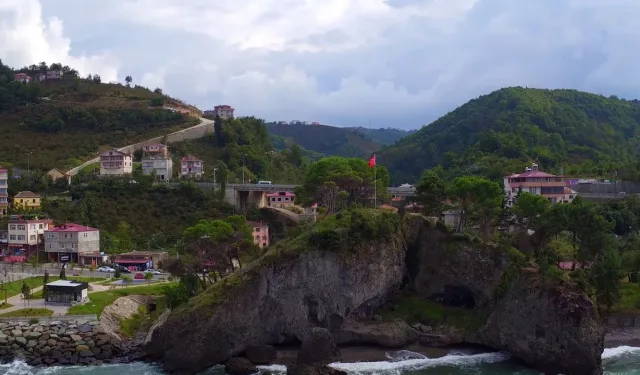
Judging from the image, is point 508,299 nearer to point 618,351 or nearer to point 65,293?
point 618,351

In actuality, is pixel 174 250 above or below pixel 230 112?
below

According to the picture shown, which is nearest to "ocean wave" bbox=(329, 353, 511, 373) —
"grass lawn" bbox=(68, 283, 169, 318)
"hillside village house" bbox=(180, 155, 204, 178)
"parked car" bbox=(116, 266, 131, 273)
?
"grass lawn" bbox=(68, 283, 169, 318)

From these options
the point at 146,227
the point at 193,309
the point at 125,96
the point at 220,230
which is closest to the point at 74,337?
the point at 193,309

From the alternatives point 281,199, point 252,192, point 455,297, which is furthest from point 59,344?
point 281,199

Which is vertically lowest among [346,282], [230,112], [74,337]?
[74,337]

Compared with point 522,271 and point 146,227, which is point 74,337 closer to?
point 522,271

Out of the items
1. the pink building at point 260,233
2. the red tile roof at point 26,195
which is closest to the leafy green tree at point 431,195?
the pink building at point 260,233

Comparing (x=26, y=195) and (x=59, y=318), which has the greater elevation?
(x=26, y=195)
